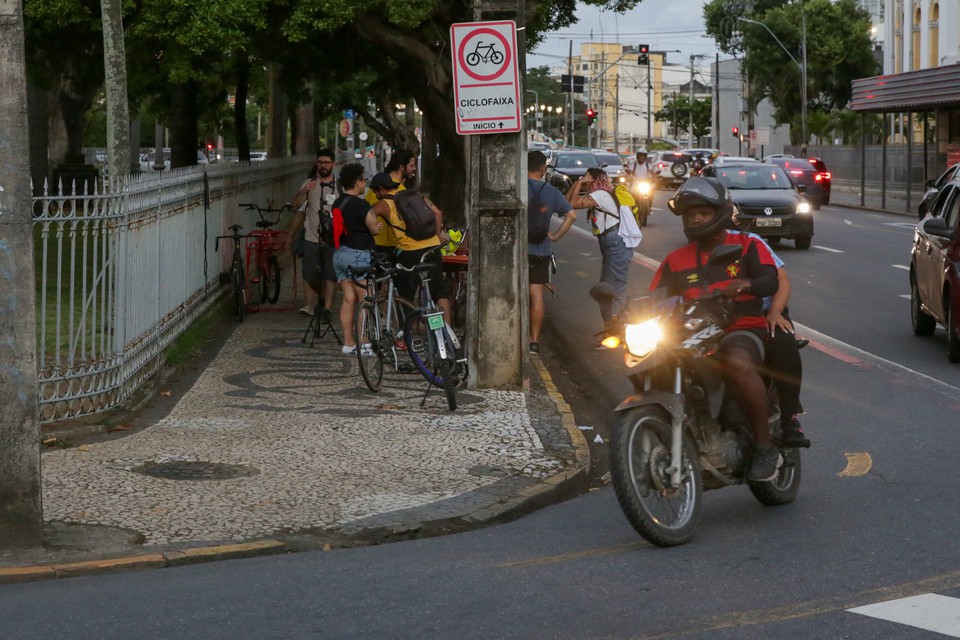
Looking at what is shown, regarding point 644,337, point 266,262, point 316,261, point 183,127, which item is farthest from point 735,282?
point 183,127

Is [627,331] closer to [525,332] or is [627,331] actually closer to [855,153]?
[525,332]

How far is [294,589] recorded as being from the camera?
6105mm

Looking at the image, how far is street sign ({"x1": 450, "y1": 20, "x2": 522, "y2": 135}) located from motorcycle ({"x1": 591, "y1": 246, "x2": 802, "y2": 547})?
5.01 m

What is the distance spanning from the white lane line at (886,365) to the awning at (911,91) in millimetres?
26823

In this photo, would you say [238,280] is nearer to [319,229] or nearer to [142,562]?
[319,229]

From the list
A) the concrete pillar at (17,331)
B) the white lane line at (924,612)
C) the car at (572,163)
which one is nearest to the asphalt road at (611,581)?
the white lane line at (924,612)

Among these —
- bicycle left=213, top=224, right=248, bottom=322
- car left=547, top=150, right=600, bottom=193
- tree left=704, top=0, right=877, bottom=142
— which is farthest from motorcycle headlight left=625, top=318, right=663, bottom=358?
tree left=704, top=0, right=877, bottom=142

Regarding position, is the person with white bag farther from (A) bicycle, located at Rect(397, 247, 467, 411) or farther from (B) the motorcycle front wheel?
(B) the motorcycle front wheel

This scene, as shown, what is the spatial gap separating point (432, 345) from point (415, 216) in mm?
1826

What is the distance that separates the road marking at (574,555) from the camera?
6508 mm

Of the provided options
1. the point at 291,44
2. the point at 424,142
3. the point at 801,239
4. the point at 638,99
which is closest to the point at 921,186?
the point at 424,142

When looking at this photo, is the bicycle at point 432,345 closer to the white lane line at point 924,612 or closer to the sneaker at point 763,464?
the sneaker at point 763,464

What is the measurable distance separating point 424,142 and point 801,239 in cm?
1696

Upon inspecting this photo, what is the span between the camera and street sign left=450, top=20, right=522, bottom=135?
38.1ft
